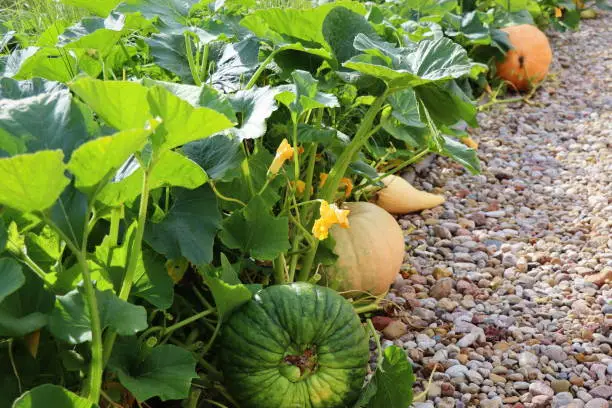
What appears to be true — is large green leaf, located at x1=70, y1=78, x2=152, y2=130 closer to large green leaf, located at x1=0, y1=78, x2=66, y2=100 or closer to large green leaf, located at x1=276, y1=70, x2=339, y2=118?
large green leaf, located at x1=0, y1=78, x2=66, y2=100

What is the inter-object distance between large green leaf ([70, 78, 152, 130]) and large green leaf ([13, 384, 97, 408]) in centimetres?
35

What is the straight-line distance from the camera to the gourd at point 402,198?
2566 mm

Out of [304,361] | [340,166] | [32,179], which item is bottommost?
[304,361]

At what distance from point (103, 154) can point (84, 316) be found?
264 millimetres

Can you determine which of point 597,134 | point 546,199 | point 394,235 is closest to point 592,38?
point 597,134

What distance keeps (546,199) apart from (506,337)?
971 mm

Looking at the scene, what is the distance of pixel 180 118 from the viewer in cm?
105

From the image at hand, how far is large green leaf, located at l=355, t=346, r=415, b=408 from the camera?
5.07ft

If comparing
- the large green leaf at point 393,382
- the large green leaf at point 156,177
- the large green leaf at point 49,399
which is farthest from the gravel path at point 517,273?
the large green leaf at point 49,399

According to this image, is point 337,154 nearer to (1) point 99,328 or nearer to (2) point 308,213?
(2) point 308,213

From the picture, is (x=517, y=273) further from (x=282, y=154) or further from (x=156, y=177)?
(x=156, y=177)

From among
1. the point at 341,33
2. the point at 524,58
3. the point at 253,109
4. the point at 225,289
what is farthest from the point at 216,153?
the point at 524,58

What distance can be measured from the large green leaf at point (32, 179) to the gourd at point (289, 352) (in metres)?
0.60

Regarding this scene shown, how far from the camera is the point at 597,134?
11.2ft
